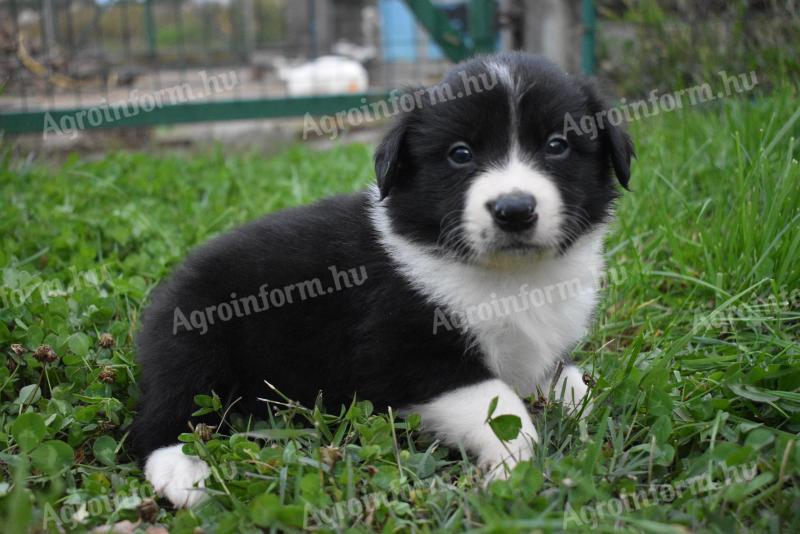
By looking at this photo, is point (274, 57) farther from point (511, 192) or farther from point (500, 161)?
point (511, 192)

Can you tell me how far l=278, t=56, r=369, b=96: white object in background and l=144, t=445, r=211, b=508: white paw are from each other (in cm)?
769

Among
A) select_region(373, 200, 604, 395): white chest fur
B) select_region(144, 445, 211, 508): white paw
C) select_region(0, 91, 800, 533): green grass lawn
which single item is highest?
select_region(373, 200, 604, 395): white chest fur

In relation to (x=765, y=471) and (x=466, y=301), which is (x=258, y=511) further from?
(x=765, y=471)

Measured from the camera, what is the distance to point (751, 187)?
370cm

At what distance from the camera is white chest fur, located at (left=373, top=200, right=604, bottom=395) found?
109 inches

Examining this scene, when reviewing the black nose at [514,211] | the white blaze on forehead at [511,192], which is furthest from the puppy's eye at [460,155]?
the black nose at [514,211]

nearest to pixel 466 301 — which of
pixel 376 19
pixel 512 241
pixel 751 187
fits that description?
pixel 512 241

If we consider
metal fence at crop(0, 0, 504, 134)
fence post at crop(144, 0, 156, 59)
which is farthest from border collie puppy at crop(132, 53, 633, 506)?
fence post at crop(144, 0, 156, 59)

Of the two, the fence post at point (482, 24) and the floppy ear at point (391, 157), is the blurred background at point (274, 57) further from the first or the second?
the floppy ear at point (391, 157)

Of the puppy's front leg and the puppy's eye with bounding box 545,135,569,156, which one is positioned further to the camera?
the puppy's eye with bounding box 545,135,569,156

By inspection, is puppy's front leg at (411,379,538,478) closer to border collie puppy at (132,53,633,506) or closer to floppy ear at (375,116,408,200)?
border collie puppy at (132,53,633,506)

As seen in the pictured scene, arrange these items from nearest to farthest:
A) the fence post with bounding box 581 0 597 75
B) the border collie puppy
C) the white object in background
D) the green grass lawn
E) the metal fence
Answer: the green grass lawn, the border collie puppy, the fence post with bounding box 581 0 597 75, the metal fence, the white object in background

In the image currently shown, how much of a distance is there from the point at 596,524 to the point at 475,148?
124cm

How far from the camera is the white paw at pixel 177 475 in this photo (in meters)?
2.49
